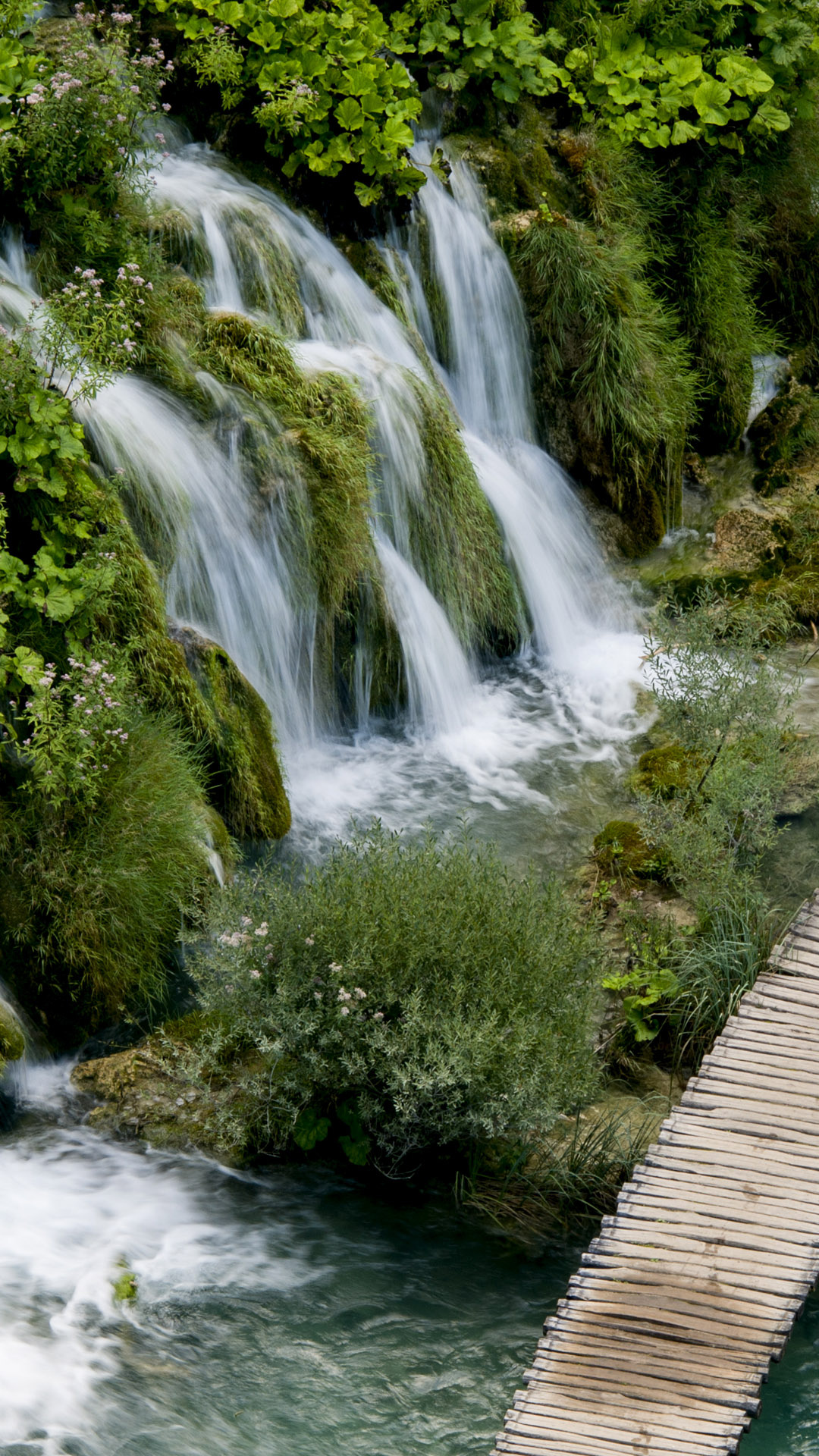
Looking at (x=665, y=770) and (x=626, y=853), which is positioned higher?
(x=665, y=770)

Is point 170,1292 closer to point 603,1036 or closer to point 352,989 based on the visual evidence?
point 352,989

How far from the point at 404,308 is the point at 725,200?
325cm

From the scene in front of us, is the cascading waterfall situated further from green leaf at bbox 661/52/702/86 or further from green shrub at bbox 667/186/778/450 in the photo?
green leaf at bbox 661/52/702/86

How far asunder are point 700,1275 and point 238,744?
2956mm

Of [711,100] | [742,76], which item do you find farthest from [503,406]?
[742,76]

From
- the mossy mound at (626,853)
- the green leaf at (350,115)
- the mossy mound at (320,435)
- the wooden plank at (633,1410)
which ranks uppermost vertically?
the green leaf at (350,115)

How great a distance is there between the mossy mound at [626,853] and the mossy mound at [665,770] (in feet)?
0.78

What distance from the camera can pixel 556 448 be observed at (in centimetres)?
952

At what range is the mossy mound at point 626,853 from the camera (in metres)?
6.55

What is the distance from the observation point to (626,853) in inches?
262

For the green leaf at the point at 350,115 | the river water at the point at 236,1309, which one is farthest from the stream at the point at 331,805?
the green leaf at the point at 350,115

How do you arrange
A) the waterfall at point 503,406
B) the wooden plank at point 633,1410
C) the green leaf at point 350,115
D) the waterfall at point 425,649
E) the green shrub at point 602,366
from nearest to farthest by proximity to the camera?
the wooden plank at point 633,1410 → the waterfall at point 425,649 → the green leaf at point 350,115 → the waterfall at point 503,406 → the green shrub at point 602,366

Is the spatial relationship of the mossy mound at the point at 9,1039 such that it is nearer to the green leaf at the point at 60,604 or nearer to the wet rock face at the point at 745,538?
the green leaf at the point at 60,604

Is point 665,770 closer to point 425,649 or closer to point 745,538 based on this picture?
point 425,649
